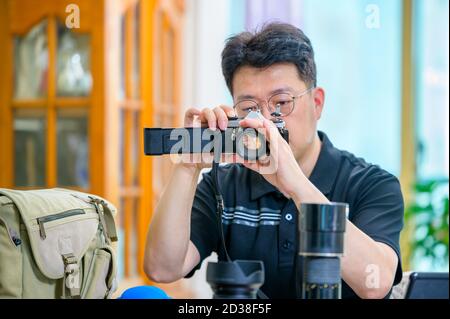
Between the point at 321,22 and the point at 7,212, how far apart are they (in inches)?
94.3

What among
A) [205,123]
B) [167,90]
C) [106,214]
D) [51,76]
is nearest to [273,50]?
[205,123]

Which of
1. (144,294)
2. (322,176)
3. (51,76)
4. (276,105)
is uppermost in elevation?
(51,76)

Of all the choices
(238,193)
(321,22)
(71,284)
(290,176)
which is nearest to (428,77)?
(321,22)

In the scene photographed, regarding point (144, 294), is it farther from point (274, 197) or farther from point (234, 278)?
point (274, 197)

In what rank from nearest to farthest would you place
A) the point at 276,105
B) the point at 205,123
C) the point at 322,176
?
the point at 205,123, the point at 276,105, the point at 322,176

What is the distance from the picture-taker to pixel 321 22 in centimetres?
305

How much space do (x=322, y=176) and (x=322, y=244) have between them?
1.87 feet

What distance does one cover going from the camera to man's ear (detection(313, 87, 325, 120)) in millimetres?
1189

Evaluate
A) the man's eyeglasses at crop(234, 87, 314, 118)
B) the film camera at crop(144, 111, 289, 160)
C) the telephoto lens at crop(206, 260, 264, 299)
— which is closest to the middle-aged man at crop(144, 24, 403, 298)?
the man's eyeglasses at crop(234, 87, 314, 118)

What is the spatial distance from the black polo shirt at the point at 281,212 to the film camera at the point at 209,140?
281 millimetres

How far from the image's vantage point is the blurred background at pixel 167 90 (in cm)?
217

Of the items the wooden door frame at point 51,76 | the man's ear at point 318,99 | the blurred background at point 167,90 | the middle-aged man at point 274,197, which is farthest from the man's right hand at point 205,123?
the wooden door frame at point 51,76

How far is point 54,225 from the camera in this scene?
878 millimetres

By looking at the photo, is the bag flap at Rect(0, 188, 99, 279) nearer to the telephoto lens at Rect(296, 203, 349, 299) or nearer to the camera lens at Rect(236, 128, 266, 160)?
the camera lens at Rect(236, 128, 266, 160)
